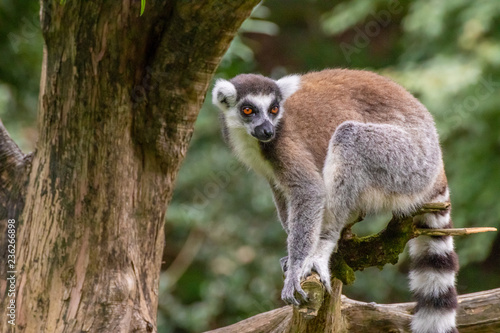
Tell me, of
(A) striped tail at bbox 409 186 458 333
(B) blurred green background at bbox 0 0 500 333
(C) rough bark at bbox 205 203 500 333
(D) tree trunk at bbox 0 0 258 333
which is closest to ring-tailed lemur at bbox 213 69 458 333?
(A) striped tail at bbox 409 186 458 333

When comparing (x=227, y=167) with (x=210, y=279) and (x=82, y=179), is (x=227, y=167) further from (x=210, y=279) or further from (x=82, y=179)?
(x=82, y=179)

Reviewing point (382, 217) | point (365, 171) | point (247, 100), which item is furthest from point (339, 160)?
point (382, 217)

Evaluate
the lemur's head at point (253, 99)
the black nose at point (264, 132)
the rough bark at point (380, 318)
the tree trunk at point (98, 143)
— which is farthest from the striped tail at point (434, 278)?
the tree trunk at point (98, 143)

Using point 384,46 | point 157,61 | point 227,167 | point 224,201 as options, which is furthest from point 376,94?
point 384,46

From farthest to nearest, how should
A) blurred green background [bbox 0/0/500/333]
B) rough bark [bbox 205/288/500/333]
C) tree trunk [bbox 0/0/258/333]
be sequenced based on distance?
blurred green background [bbox 0/0/500/333] < rough bark [bbox 205/288/500/333] < tree trunk [bbox 0/0/258/333]

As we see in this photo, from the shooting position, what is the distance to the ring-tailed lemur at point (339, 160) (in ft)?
13.8

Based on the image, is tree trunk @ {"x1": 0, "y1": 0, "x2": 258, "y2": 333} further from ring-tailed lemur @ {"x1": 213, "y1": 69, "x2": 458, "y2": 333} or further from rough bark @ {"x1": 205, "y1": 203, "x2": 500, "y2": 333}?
rough bark @ {"x1": 205, "y1": 203, "x2": 500, "y2": 333}

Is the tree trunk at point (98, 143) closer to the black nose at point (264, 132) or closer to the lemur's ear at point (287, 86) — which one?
the black nose at point (264, 132)

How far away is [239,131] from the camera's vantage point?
479cm

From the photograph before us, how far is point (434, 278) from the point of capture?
4266 millimetres

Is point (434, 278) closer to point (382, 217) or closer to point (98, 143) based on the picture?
point (98, 143)

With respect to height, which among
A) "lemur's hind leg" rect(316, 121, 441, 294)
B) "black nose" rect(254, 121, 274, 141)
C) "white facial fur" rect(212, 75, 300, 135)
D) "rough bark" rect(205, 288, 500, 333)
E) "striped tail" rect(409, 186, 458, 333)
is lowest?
"rough bark" rect(205, 288, 500, 333)

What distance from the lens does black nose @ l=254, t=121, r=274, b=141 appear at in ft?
14.4

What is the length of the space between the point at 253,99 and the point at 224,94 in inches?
10.5
